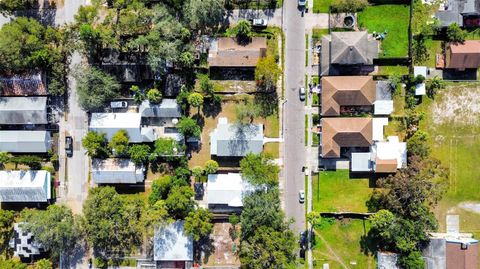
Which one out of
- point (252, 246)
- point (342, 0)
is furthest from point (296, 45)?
point (252, 246)

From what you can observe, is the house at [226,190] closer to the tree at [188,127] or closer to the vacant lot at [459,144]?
the tree at [188,127]

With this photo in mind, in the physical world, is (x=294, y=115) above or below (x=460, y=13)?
below

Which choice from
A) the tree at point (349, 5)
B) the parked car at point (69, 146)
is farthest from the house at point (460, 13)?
the parked car at point (69, 146)

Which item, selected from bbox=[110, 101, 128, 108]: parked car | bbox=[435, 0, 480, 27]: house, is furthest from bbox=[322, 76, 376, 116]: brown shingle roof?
bbox=[110, 101, 128, 108]: parked car

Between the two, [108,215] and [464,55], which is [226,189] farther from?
[464,55]

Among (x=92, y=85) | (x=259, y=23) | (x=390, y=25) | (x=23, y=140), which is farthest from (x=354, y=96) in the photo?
(x=23, y=140)

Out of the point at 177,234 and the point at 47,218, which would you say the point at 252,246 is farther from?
the point at 47,218
